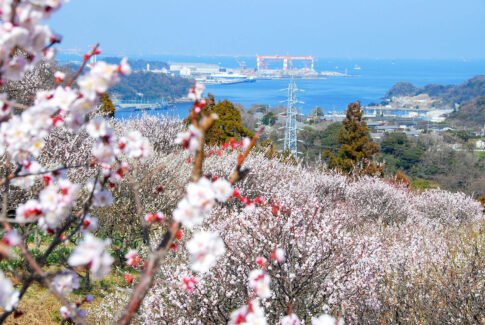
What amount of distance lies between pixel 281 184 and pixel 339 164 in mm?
10750

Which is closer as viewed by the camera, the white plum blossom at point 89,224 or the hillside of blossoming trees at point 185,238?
the hillside of blossoming trees at point 185,238

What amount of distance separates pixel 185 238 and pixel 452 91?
110132 millimetres

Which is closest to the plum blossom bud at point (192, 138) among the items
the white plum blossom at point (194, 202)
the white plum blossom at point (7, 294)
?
the white plum blossom at point (194, 202)

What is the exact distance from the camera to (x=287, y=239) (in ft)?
18.8

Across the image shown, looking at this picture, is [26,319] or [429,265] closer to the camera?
[429,265]

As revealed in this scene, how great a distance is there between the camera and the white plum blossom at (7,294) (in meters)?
1.48

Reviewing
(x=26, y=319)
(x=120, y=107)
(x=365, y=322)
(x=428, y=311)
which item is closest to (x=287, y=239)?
(x=365, y=322)

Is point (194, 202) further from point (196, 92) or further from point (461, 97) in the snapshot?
point (461, 97)

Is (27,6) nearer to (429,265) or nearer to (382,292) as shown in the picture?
(382,292)

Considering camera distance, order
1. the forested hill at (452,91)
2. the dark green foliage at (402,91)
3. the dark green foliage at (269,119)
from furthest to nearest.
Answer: the dark green foliage at (402,91), the forested hill at (452,91), the dark green foliage at (269,119)

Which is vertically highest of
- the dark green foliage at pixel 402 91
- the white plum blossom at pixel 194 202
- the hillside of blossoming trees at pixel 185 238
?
the white plum blossom at pixel 194 202

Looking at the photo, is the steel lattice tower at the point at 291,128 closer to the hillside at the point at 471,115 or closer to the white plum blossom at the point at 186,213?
the white plum blossom at the point at 186,213

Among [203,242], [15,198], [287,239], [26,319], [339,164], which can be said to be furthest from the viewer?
[339,164]

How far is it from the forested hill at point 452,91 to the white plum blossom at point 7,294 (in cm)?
9974
